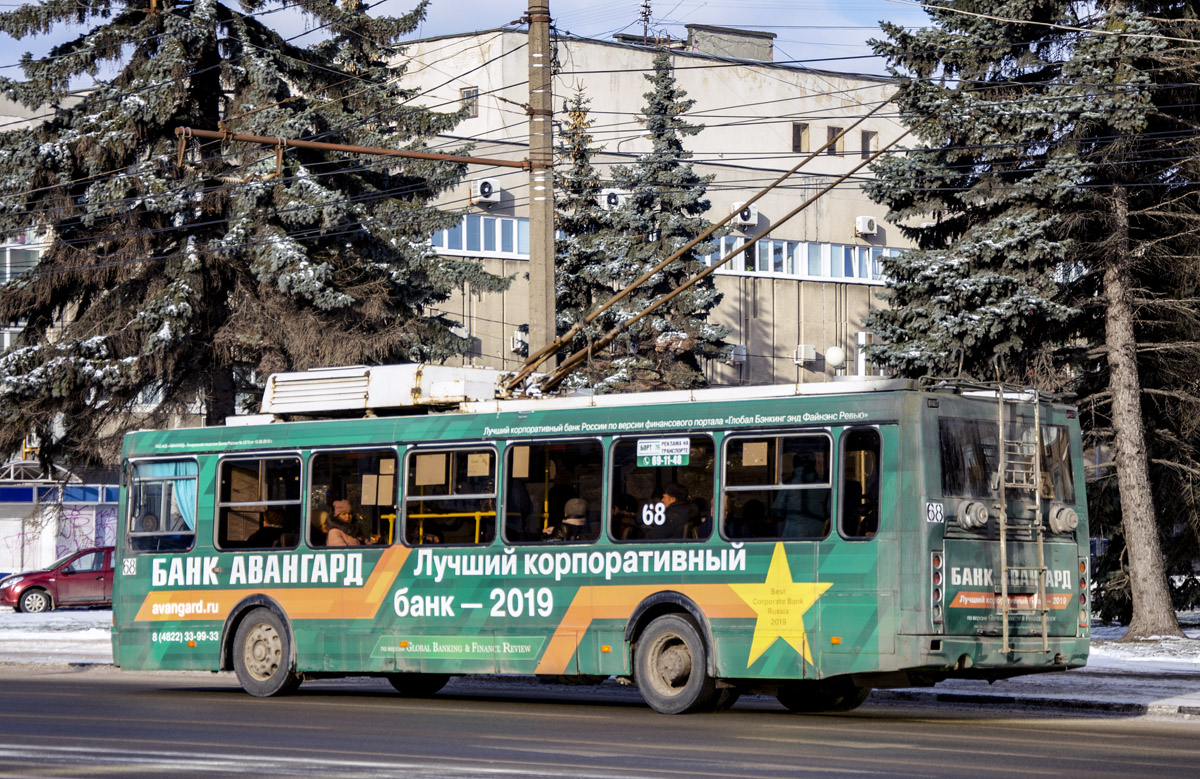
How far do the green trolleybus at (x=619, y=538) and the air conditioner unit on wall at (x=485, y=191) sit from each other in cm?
3139

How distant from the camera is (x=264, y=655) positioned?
17922 mm

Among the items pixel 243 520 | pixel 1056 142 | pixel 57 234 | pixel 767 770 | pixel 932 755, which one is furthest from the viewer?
pixel 57 234

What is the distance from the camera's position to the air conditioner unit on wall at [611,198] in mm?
44522

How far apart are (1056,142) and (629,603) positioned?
12.6 m

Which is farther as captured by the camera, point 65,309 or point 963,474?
point 65,309

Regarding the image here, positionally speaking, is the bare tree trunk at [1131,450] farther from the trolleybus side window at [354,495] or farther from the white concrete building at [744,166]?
the white concrete building at [744,166]

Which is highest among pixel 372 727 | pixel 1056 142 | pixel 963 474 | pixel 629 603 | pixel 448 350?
pixel 1056 142

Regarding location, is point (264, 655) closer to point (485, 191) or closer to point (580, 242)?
point (580, 242)

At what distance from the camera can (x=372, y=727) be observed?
544 inches

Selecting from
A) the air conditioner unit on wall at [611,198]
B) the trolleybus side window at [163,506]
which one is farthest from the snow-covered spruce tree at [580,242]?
the trolleybus side window at [163,506]

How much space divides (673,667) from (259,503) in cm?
521

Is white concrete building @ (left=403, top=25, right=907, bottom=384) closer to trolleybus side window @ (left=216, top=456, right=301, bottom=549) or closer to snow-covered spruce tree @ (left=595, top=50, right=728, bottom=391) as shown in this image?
snow-covered spruce tree @ (left=595, top=50, right=728, bottom=391)

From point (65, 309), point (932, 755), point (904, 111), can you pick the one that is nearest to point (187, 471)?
point (932, 755)

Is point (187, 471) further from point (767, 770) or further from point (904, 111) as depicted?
point (904, 111)
